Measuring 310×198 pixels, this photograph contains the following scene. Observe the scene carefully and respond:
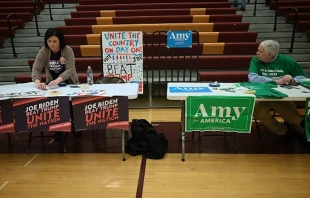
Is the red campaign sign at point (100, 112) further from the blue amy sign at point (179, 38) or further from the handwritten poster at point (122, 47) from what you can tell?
the blue amy sign at point (179, 38)

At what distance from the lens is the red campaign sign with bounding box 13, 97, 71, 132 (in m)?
2.79

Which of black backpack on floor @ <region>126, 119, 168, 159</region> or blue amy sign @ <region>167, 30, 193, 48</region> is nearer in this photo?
black backpack on floor @ <region>126, 119, 168, 159</region>

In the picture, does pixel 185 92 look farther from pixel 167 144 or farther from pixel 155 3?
pixel 155 3

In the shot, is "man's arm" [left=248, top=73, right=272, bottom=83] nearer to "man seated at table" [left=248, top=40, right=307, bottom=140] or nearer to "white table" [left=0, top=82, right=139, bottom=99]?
"man seated at table" [left=248, top=40, right=307, bottom=140]

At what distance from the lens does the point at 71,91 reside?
2.98 metres

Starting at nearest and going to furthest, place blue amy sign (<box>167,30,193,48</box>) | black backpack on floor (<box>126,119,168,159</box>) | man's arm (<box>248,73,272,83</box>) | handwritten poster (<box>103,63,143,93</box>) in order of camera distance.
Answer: black backpack on floor (<box>126,119,168,159</box>), man's arm (<box>248,73,272,83</box>), blue amy sign (<box>167,30,193,48</box>), handwritten poster (<box>103,63,143,93</box>)

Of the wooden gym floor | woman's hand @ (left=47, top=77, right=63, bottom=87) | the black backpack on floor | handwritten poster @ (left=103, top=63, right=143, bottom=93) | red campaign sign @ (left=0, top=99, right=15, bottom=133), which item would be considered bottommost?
the wooden gym floor

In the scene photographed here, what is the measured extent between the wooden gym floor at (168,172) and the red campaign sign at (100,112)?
417mm

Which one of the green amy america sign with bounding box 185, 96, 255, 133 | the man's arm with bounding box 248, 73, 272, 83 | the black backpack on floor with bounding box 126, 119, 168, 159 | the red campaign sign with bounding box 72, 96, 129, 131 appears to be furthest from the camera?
the man's arm with bounding box 248, 73, 272, 83

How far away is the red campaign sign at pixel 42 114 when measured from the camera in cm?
279

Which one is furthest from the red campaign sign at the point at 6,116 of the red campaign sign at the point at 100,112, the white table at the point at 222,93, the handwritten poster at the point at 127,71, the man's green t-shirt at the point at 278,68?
the man's green t-shirt at the point at 278,68

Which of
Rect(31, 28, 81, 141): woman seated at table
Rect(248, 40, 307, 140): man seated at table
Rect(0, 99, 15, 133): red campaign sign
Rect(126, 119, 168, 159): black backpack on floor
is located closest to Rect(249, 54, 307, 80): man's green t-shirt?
Rect(248, 40, 307, 140): man seated at table

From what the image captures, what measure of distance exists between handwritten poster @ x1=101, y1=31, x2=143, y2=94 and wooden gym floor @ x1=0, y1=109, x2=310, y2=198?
1.48 m

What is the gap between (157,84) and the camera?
4.84 meters
